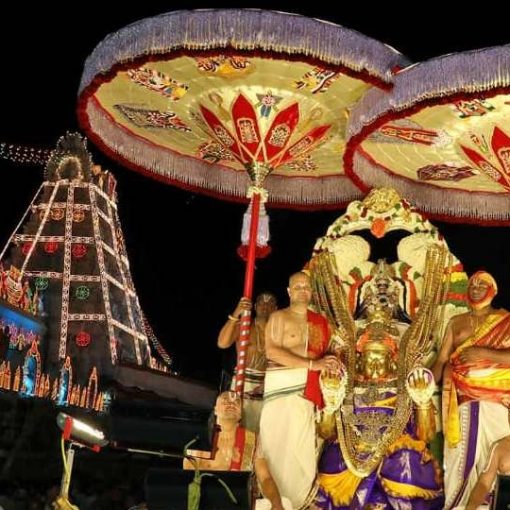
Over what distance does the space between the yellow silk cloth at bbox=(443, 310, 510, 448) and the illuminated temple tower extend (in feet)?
40.1

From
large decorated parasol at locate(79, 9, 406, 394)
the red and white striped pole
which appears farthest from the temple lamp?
large decorated parasol at locate(79, 9, 406, 394)

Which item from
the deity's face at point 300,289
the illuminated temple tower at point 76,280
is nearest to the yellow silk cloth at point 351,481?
the deity's face at point 300,289

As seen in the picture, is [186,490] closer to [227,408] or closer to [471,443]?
[227,408]

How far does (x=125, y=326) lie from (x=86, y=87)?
13.9 meters

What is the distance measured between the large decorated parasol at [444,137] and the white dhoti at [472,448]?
1.94 m

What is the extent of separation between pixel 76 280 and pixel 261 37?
14926 mm

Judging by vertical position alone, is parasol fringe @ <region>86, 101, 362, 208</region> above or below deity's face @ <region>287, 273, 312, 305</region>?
above

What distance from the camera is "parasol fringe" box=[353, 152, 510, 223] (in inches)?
321

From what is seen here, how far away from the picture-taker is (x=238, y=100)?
7055mm

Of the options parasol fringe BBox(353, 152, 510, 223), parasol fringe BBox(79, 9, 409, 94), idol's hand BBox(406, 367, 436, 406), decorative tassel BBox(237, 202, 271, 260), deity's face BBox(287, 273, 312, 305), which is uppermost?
parasol fringe BBox(79, 9, 409, 94)

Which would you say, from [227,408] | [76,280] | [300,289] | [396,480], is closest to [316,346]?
[300,289]

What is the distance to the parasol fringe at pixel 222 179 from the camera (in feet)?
26.4

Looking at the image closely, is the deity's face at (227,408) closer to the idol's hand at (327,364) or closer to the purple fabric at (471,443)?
the idol's hand at (327,364)

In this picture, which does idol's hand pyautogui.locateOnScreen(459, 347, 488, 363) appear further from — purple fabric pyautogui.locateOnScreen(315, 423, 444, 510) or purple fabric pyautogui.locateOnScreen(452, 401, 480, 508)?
purple fabric pyautogui.locateOnScreen(315, 423, 444, 510)
